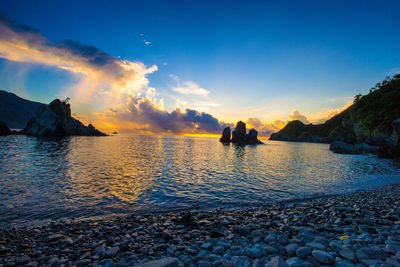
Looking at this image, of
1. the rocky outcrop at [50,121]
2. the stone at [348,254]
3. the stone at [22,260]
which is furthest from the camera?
the rocky outcrop at [50,121]

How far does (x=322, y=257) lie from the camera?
4.05 meters

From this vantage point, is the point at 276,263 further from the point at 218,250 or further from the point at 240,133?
the point at 240,133

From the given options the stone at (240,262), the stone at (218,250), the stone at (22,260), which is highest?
the stone at (240,262)

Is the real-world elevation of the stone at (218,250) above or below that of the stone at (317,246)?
below

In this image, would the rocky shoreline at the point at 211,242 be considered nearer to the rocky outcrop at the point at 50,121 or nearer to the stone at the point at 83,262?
the stone at the point at 83,262

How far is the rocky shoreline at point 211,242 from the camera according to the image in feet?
13.9

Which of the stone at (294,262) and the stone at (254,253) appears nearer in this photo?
the stone at (294,262)

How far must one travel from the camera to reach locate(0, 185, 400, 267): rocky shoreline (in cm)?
425

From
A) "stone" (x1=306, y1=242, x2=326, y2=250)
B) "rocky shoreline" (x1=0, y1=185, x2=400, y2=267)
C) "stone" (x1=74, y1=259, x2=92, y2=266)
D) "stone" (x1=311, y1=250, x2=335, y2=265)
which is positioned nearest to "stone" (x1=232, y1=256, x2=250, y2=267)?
"rocky shoreline" (x1=0, y1=185, x2=400, y2=267)

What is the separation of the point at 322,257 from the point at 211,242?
3.17 meters

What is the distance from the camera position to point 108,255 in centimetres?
488

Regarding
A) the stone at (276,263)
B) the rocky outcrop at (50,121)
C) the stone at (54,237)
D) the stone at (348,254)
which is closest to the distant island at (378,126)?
the stone at (348,254)

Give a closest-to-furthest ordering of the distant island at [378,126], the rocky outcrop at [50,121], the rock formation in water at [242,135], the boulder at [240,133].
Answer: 1. the distant island at [378,126]
2. the rocky outcrop at [50,121]
3. the rock formation in water at [242,135]
4. the boulder at [240,133]

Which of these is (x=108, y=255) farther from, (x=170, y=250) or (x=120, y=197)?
(x=120, y=197)
